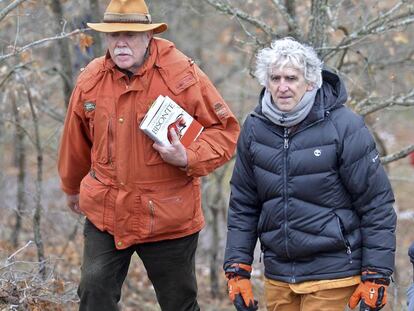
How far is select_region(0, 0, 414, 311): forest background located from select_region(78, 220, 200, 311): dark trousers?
42 cm

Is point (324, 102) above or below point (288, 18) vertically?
below

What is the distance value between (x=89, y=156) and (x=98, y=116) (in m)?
0.45

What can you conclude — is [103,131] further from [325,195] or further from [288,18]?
[288,18]

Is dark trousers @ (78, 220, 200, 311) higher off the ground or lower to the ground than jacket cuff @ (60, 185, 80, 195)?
lower

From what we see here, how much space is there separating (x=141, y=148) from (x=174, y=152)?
0.20 m

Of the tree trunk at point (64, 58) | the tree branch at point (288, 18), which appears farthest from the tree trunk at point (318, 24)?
the tree trunk at point (64, 58)

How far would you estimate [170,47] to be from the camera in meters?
4.89

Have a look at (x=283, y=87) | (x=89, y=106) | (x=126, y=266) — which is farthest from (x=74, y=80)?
(x=283, y=87)

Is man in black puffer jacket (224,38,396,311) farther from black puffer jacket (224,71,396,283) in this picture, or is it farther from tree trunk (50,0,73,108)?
tree trunk (50,0,73,108)

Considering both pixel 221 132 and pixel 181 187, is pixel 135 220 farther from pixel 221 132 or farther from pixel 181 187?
pixel 221 132

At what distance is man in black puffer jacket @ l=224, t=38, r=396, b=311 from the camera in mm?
4250

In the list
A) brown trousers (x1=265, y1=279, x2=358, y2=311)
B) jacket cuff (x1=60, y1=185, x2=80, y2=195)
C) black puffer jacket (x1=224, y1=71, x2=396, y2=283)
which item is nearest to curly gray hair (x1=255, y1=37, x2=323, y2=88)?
black puffer jacket (x1=224, y1=71, x2=396, y2=283)

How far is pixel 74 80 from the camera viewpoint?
8.20 meters

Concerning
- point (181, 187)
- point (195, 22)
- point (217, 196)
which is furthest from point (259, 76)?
point (195, 22)
